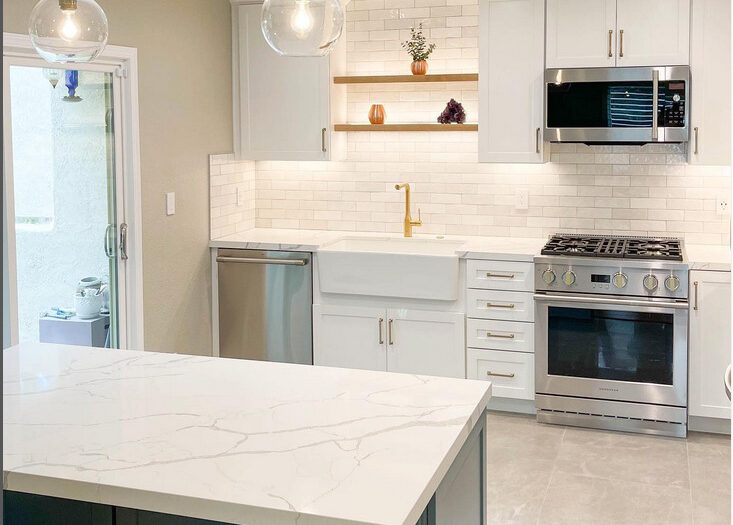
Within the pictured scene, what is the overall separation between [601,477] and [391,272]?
164cm

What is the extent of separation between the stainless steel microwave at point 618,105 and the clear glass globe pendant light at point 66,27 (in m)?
3.54

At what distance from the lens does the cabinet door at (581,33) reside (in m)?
4.76

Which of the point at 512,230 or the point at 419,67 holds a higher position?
the point at 419,67

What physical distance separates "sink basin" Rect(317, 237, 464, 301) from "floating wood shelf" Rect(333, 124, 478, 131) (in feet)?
2.28

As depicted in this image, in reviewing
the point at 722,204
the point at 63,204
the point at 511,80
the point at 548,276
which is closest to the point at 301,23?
the point at 63,204

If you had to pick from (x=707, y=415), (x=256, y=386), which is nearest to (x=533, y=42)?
(x=707, y=415)

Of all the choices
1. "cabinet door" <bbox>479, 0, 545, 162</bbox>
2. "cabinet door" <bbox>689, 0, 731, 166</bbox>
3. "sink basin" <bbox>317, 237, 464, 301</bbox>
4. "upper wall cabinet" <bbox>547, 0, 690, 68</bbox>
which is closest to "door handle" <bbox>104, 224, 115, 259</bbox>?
"sink basin" <bbox>317, 237, 464, 301</bbox>

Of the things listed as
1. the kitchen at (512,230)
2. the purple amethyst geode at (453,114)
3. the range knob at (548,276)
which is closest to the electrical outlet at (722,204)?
the kitchen at (512,230)

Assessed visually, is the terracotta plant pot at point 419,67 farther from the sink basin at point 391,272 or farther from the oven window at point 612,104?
the sink basin at point 391,272

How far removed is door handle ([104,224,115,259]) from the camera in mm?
4465

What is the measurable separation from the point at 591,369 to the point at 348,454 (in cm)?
318

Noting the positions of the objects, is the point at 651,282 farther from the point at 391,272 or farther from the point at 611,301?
the point at 391,272

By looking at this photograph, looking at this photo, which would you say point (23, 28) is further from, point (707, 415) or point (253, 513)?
point (707, 415)

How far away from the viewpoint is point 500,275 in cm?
486
